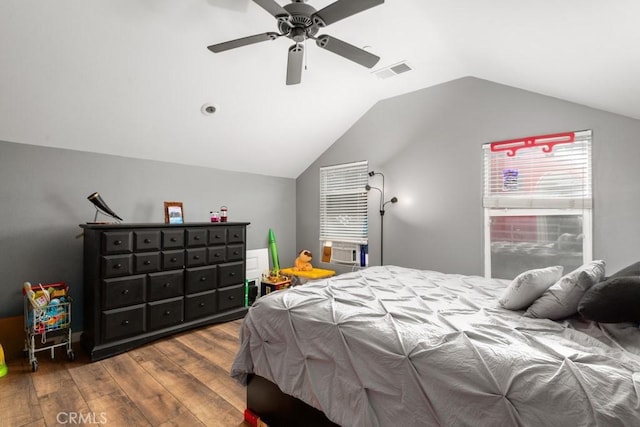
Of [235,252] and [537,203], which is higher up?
[537,203]

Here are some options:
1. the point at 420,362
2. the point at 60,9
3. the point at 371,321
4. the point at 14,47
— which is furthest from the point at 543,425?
the point at 14,47

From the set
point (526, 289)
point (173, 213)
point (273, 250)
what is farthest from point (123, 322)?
point (526, 289)

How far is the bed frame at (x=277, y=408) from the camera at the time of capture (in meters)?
1.52

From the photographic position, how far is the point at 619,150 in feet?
8.33

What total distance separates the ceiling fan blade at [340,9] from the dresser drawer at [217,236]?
8.04 feet

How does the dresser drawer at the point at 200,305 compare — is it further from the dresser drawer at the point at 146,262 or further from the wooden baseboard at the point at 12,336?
the wooden baseboard at the point at 12,336

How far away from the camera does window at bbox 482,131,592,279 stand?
8.98ft

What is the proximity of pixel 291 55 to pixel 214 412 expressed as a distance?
247 centimetres

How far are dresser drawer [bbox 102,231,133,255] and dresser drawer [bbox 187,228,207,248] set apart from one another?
1.86 feet

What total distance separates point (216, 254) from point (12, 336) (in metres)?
1.84

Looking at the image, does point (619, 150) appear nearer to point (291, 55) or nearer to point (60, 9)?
point (291, 55)

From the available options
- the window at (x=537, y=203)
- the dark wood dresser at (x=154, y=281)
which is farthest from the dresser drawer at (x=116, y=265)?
the window at (x=537, y=203)

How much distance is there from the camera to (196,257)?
330cm

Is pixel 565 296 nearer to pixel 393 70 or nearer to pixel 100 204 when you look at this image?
pixel 393 70
